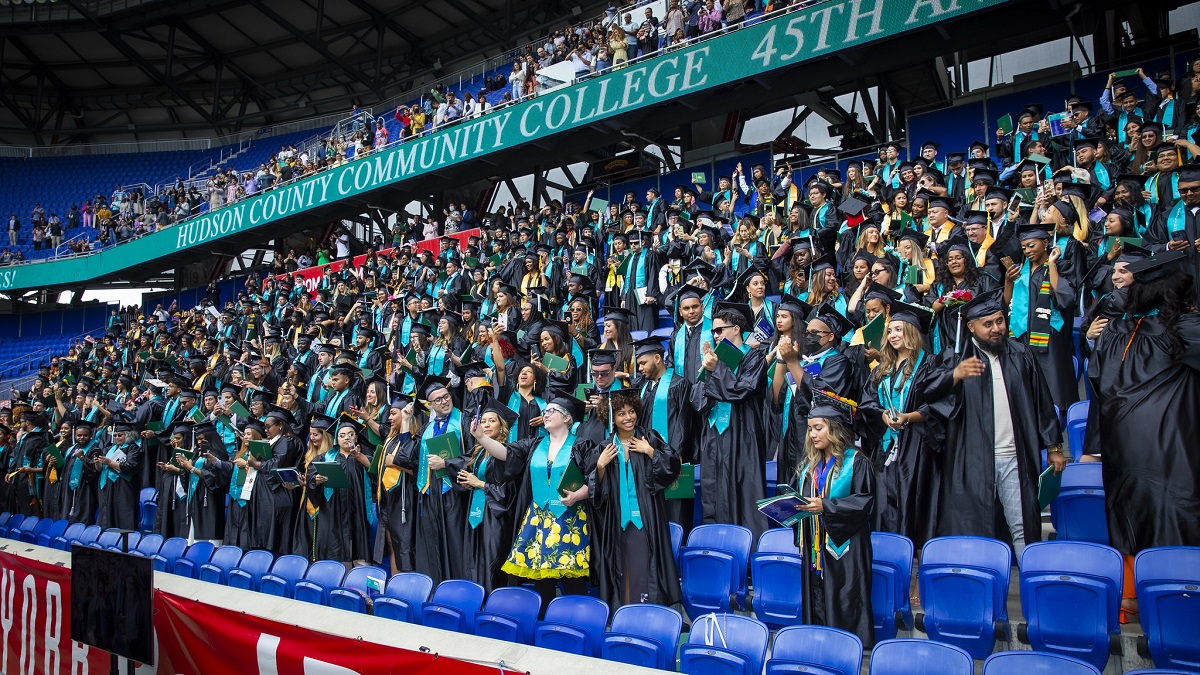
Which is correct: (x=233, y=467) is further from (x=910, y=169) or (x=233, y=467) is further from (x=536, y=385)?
(x=910, y=169)

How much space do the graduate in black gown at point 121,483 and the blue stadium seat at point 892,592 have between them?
8695 millimetres

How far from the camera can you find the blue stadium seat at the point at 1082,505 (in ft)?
13.7

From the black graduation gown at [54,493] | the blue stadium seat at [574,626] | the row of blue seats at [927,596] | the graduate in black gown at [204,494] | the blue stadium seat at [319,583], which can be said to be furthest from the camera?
the black graduation gown at [54,493]

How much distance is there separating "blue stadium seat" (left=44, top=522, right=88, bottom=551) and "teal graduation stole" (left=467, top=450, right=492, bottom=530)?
4.79m

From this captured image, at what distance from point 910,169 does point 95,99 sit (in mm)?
30354

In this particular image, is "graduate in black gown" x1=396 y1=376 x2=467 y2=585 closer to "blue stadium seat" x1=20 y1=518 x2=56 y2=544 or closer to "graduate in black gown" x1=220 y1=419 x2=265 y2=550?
"graduate in black gown" x1=220 y1=419 x2=265 y2=550

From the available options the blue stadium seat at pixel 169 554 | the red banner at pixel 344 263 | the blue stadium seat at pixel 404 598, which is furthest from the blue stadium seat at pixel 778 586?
→ the red banner at pixel 344 263

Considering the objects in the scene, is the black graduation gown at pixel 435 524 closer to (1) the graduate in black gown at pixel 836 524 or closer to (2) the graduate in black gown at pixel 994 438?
(1) the graduate in black gown at pixel 836 524

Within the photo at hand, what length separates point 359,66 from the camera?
84.9ft

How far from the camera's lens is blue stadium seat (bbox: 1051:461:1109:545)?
13.7 ft

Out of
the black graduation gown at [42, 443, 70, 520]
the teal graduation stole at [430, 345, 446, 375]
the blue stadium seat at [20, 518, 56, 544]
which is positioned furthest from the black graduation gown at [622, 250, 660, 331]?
the black graduation gown at [42, 443, 70, 520]

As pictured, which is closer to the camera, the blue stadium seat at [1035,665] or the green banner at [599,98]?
the blue stadium seat at [1035,665]

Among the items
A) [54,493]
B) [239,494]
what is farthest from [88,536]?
[54,493]

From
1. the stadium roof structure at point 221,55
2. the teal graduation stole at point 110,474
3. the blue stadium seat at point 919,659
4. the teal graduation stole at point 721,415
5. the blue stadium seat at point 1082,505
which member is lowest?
the blue stadium seat at point 919,659
